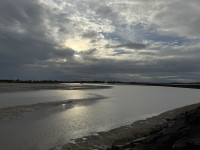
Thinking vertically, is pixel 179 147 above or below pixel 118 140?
above

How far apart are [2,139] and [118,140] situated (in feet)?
18.5

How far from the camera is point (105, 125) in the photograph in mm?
11742

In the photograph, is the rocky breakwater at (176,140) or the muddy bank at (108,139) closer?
the rocky breakwater at (176,140)

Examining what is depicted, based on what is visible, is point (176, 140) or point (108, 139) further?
point (108, 139)

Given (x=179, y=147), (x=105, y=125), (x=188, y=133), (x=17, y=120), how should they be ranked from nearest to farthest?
(x=179, y=147)
(x=188, y=133)
(x=105, y=125)
(x=17, y=120)

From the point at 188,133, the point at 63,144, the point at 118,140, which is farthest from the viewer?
the point at 118,140

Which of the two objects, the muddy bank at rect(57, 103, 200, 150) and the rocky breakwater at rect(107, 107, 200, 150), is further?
the muddy bank at rect(57, 103, 200, 150)

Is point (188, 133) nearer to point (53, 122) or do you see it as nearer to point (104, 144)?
point (104, 144)

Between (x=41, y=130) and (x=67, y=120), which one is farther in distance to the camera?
(x=67, y=120)

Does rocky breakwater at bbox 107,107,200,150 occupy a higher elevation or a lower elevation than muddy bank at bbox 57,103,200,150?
higher

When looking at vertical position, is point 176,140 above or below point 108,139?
above

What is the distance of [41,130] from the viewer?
408 inches

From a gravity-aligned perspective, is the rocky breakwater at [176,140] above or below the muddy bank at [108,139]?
above

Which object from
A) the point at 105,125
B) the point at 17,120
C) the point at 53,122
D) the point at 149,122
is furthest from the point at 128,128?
the point at 17,120
